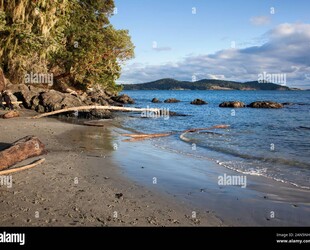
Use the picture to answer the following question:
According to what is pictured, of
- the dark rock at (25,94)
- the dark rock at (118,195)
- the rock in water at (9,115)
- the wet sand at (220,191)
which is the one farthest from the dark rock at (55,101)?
the dark rock at (118,195)

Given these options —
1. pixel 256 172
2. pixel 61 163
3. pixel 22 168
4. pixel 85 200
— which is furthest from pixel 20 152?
pixel 256 172

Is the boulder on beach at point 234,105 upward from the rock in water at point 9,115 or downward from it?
upward

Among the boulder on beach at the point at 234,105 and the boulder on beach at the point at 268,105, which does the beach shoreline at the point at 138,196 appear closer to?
the boulder on beach at the point at 268,105

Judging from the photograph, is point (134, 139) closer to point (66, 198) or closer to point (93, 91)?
point (66, 198)

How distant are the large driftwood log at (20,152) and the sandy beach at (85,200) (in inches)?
11.3

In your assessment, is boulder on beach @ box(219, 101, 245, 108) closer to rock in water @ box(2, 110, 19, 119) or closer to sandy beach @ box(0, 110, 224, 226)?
rock in water @ box(2, 110, 19, 119)

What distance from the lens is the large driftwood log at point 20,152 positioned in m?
9.31

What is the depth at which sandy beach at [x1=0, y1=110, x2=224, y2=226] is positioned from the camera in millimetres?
6234

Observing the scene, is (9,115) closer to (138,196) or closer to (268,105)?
(138,196)

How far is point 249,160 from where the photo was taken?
14.0m

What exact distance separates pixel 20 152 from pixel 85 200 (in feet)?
13.0

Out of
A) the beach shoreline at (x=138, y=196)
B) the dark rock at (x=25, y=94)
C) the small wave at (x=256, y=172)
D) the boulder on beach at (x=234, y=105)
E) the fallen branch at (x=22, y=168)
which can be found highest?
the dark rock at (x=25, y=94)

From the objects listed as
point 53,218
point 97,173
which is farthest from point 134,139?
point 53,218
